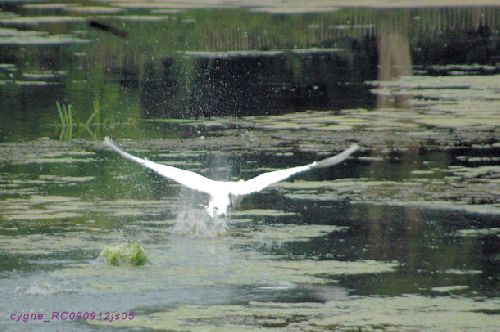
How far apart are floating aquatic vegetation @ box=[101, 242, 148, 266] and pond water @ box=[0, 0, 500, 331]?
35mm

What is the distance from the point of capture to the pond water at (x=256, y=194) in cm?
701

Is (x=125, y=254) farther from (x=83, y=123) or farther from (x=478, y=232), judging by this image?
(x=83, y=123)

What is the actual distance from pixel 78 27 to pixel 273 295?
19.6m

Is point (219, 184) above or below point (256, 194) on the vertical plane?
above

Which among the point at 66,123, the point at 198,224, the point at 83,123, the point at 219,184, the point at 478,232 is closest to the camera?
the point at 219,184

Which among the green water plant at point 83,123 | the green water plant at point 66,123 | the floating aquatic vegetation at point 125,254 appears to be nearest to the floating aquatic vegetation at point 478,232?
the floating aquatic vegetation at point 125,254

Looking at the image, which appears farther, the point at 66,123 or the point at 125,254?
the point at 66,123

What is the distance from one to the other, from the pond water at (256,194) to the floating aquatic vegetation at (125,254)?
0.11 ft

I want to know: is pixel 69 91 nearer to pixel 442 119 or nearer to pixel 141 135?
pixel 141 135

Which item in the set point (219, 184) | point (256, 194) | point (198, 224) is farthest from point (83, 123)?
point (219, 184)

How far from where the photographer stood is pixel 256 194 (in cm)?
1027

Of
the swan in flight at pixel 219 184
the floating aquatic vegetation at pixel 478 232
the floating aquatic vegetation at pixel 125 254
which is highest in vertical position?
the swan in flight at pixel 219 184

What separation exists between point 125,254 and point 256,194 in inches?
103

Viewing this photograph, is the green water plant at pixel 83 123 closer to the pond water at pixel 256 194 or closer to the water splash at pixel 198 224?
the pond water at pixel 256 194
